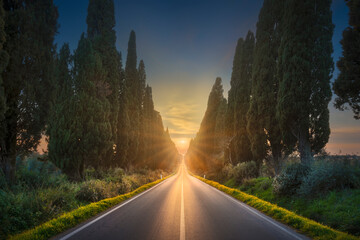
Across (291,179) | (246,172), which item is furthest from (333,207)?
(246,172)

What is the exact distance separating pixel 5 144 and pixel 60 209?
450 centimetres

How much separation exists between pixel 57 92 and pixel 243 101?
1993 centimetres

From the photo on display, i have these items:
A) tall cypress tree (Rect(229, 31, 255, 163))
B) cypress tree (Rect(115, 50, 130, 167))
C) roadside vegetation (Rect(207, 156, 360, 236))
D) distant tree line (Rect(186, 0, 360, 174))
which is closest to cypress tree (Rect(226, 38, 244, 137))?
tall cypress tree (Rect(229, 31, 255, 163))

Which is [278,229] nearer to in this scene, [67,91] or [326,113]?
[326,113]

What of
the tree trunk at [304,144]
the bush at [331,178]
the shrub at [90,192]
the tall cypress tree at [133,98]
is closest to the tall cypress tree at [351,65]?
the bush at [331,178]

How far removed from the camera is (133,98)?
1200 inches

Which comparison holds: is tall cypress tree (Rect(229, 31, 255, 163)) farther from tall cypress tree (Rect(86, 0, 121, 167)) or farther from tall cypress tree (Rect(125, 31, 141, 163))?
tall cypress tree (Rect(86, 0, 121, 167))

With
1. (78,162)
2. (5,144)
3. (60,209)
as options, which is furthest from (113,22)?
(60,209)

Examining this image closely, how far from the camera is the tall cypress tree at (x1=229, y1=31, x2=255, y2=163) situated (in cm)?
2438

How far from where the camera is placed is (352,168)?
905 centimetres

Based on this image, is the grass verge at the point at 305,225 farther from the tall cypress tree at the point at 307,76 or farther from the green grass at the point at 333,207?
the tall cypress tree at the point at 307,76

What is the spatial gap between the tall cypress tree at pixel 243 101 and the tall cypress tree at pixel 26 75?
66.6ft

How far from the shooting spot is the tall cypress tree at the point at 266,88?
1753cm

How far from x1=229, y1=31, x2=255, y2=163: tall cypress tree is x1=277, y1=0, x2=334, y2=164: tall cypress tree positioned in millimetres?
9653
